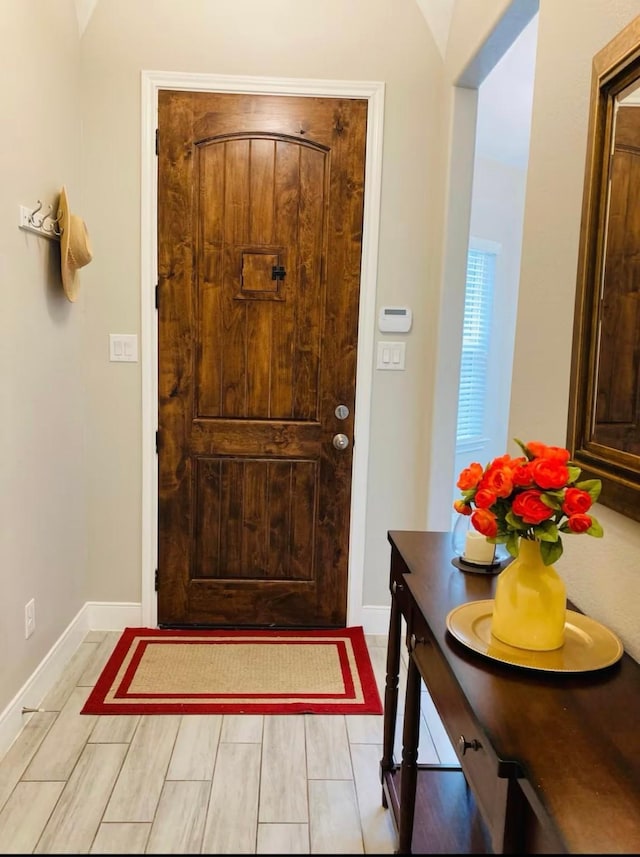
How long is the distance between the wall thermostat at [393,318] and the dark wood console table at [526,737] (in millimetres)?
1504

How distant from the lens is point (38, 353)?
234 centimetres

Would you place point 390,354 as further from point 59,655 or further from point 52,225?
→ point 59,655

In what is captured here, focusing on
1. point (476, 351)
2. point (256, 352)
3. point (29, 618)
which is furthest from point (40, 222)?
point (476, 351)

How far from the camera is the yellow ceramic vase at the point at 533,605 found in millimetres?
1159

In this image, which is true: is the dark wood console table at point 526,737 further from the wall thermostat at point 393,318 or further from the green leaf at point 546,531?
the wall thermostat at point 393,318

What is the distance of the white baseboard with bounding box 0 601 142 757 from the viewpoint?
7.02 feet

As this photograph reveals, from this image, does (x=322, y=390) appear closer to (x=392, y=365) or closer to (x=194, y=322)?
(x=392, y=365)

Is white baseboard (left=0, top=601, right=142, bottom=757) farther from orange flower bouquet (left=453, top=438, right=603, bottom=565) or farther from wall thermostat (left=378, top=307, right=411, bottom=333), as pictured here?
orange flower bouquet (left=453, top=438, right=603, bottom=565)

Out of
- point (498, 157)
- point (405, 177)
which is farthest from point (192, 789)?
point (498, 157)

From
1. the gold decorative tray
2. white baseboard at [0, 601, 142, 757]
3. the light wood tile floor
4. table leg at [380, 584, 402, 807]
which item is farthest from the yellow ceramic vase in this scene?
white baseboard at [0, 601, 142, 757]

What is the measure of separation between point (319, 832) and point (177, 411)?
5.65ft

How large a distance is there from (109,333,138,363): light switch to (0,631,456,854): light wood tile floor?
1.33m

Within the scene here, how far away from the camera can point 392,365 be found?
2.91 meters

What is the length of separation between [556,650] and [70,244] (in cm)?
209
